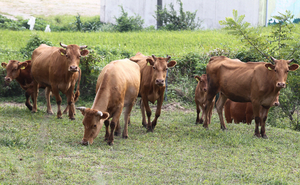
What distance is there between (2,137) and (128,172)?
3.05 metres

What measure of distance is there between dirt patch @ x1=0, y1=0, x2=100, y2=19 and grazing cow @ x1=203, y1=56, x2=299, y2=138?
27.6 meters

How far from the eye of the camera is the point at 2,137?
7.45 m

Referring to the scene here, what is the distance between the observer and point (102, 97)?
747 cm

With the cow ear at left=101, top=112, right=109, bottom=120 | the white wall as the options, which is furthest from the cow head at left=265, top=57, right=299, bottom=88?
the white wall

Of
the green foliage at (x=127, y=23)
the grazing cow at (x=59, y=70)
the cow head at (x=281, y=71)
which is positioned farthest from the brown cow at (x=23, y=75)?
the green foliage at (x=127, y=23)

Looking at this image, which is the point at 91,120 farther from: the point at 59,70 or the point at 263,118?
the point at 263,118

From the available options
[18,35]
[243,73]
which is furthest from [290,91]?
[18,35]

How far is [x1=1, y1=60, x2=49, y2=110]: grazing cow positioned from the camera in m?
11.3

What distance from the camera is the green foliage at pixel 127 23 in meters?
25.2

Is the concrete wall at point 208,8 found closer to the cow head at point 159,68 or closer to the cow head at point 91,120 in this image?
the cow head at point 159,68

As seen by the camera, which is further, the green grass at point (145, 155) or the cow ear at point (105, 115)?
the cow ear at point (105, 115)

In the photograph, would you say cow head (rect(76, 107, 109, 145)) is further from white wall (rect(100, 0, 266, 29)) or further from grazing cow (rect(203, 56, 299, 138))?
white wall (rect(100, 0, 266, 29))

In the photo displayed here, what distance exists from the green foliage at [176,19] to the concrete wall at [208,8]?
1156mm

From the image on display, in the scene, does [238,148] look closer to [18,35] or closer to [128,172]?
[128,172]
